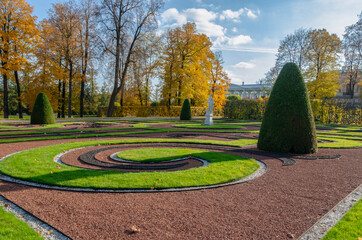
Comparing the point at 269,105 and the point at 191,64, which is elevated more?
the point at 191,64

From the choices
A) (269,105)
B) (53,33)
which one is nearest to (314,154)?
(269,105)

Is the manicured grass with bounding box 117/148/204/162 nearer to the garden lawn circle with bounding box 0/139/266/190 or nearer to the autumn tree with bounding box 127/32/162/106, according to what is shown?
the garden lawn circle with bounding box 0/139/266/190

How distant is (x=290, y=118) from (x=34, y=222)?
841 cm

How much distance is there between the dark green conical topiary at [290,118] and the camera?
8.91m

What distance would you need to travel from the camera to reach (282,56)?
123 ft

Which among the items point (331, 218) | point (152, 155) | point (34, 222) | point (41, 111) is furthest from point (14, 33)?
point (331, 218)

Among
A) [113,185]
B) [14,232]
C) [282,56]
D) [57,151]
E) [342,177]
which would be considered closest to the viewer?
[14,232]

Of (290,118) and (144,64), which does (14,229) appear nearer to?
(290,118)

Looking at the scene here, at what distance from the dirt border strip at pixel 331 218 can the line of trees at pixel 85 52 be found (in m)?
28.8

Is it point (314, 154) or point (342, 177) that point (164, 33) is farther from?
point (342, 177)

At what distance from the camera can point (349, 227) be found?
3494 millimetres

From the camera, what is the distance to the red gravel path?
329cm

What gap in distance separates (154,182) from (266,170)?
11.0 ft

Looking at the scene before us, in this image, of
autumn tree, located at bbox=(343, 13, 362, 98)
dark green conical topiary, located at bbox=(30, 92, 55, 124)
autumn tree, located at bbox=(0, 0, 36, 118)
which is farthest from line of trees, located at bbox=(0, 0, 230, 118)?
autumn tree, located at bbox=(343, 13, 362, 98)
